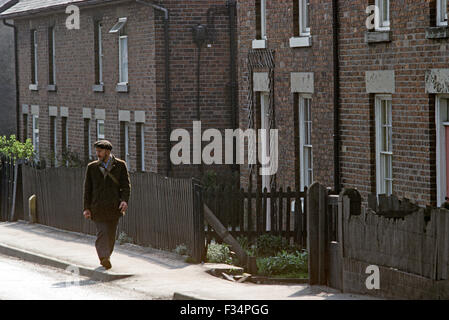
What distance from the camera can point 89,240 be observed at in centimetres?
1966

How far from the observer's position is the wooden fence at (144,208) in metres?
16.2

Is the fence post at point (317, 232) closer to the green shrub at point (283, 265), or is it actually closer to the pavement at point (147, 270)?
the pavement at point (147, 270)

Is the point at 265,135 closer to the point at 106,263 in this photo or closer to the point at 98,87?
the point at 106,263

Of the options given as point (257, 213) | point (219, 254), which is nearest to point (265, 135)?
point (257, 213)

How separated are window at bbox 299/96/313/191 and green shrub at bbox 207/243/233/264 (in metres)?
4.01

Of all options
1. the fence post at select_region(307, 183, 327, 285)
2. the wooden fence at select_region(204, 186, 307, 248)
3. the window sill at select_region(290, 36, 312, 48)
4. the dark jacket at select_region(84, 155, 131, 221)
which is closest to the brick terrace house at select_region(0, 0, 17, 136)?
the window sill at select_region(290, 36, 312, 48)

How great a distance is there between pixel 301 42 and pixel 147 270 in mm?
6242

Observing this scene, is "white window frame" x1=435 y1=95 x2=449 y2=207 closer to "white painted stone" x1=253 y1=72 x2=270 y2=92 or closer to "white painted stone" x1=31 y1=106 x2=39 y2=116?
"white painted stone" x1=253 y1=72 x2=270 y2=92

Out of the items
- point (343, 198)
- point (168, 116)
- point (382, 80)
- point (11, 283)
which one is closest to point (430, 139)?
point (382, 80)

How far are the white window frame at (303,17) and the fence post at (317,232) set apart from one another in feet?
21.9

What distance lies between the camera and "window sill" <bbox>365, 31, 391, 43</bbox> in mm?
16484

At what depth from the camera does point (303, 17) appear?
782 inches

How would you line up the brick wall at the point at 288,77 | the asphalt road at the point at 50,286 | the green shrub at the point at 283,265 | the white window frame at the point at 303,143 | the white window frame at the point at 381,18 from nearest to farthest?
the asphalt road at the point at 50,286, the green shrub at the point at 283,265, the white window frame at the point at 381,18, the brick wall at the point at 288,77, the white window frame at the point at 303,143

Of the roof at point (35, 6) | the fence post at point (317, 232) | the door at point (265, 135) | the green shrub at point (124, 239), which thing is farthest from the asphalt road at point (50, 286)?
the roof at point (35, 6)
